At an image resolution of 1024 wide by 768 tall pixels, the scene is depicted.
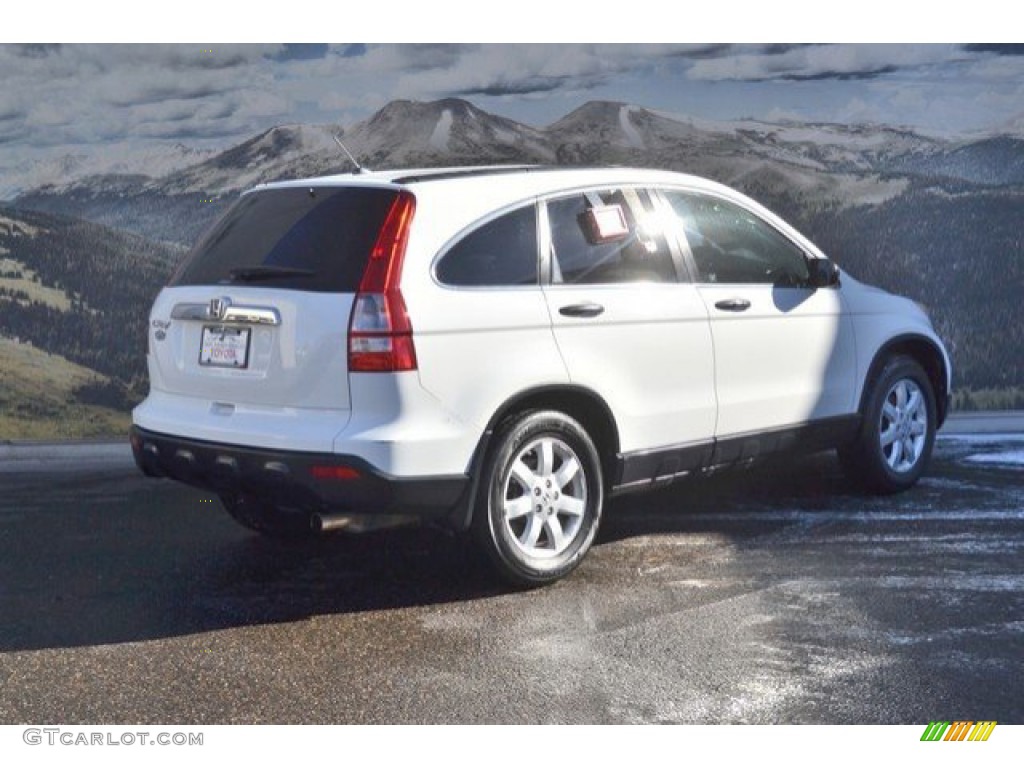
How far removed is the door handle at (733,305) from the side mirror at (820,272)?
56 centimetres

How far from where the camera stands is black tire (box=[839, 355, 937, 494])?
7.58m

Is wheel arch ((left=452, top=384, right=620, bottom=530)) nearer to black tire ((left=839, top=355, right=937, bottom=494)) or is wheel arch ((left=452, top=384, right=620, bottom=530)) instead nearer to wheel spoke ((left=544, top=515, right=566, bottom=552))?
wheel spoke ((left=544, top=515, right=566, bottom=552))

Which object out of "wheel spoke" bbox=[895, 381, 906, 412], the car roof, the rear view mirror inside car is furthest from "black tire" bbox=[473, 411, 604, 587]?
"wheel spoke" bbox=[895, 381, 906, 412]

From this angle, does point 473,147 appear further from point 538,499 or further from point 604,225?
point 538,499

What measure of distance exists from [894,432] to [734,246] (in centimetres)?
156

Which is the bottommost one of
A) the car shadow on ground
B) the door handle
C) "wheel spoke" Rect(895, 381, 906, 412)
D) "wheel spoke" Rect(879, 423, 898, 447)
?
the car shadow on ground

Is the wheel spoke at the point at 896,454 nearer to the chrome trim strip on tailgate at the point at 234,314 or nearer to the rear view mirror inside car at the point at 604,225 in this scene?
the rear view mirror inside car at the point at 604,225

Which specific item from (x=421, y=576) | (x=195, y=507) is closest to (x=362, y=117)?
(x=195, y=507)

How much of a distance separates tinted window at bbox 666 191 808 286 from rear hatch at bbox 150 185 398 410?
1621 mm

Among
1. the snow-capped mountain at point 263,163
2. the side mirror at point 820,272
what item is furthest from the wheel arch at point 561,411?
the snow-capped mountain at point 263,163

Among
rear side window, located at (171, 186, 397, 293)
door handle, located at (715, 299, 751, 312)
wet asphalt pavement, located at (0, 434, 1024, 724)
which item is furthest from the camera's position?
door handle, located at (715, 299, 751, 312)

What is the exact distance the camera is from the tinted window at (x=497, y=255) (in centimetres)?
579

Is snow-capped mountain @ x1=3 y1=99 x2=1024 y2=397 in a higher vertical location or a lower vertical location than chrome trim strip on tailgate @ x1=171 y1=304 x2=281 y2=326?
higher
